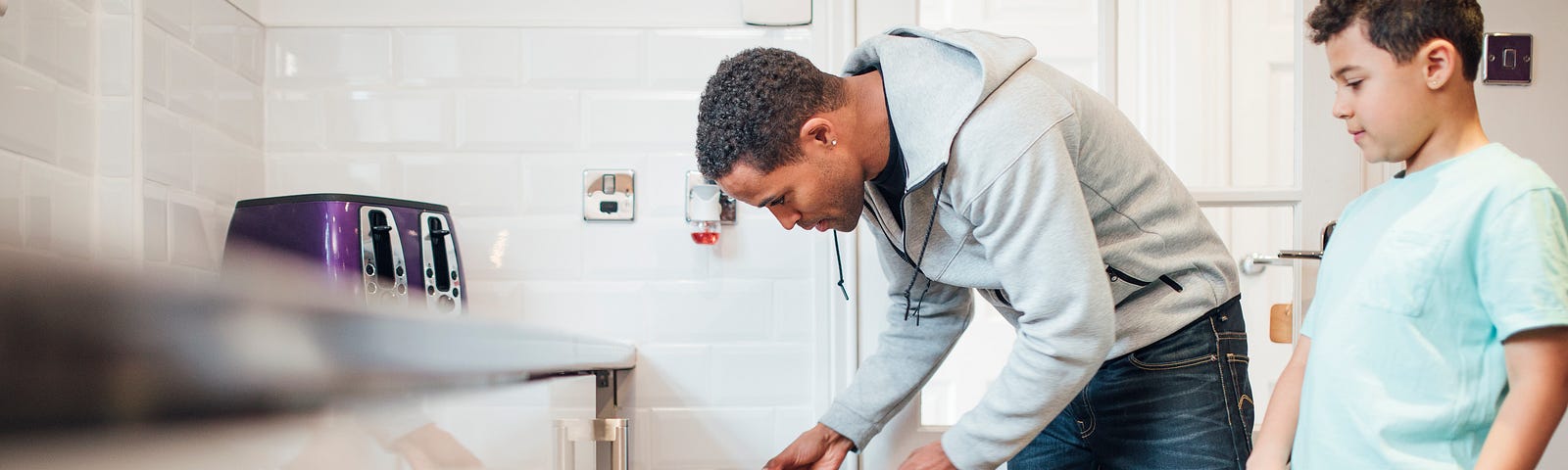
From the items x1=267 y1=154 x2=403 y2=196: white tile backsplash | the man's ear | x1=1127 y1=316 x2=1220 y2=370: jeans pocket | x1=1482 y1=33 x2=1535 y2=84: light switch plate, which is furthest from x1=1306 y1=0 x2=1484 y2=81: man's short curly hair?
x1=267 y1=154 x2=403 y2=196: white tile backsplash

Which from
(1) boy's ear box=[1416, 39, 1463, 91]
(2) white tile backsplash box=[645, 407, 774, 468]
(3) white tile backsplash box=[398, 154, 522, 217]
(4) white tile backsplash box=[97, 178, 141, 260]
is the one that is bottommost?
(2) white tile backsplash box=[645, 407, 774, 468]

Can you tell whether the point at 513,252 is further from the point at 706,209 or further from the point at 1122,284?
the point at 1122,284

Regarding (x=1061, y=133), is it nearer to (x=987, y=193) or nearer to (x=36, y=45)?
(x=987, y=193)

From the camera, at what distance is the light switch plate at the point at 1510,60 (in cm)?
190

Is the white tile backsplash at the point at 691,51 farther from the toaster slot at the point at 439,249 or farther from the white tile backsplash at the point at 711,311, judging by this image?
the toaster slot at the point at 439,249

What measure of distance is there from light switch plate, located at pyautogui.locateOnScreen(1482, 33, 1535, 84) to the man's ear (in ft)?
4.60

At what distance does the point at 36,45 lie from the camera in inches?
54.2

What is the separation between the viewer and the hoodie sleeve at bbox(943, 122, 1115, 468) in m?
1.04

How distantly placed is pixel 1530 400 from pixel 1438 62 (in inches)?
12.1

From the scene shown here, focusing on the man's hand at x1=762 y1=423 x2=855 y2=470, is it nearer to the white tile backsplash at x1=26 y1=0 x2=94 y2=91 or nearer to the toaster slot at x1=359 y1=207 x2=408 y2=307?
the toaster slot at x1=359 y1=207 x2=408 y2=307

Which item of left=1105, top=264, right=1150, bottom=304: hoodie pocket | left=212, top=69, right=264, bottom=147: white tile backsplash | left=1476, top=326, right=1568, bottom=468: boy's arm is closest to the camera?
left=1476, top=326, right=1568, bottom=468: boy's arm

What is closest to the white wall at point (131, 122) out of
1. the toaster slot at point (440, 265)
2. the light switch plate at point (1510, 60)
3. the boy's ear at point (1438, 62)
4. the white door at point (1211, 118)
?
the toaster slot at point (440, 265)

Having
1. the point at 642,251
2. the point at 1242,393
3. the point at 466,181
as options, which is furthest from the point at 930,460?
the point at 466,181

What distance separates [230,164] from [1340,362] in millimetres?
1684
